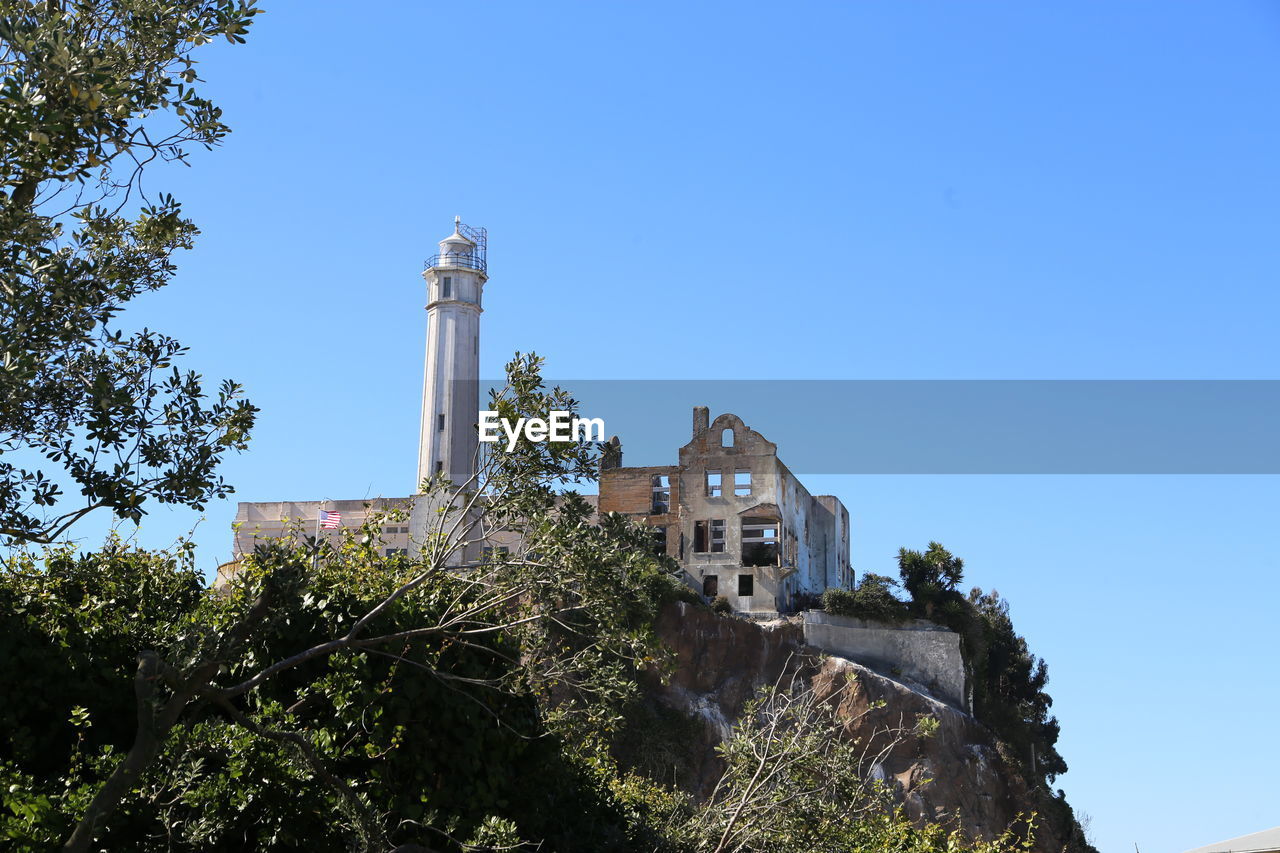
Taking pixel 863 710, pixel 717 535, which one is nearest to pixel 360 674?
pixel 863 710

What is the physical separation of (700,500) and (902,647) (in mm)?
9640

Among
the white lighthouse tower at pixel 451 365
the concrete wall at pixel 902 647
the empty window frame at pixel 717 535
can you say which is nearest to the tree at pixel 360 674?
the concrete wall at pixel 902 647

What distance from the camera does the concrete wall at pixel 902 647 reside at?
53097 mm

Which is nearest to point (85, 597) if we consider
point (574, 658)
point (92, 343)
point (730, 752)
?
point (92, 343)

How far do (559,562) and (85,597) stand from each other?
19.5ft

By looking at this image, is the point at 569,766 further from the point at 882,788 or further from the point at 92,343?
the point at 92,343

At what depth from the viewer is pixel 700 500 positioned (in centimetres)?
5594

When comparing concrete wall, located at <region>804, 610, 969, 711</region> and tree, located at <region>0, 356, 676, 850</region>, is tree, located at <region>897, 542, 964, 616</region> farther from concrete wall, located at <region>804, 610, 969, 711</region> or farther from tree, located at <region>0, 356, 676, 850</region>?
tree, located at <region>0, 356, 676, 850</region>

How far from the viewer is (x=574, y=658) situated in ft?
45.8

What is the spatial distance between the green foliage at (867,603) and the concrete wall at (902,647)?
0.27m

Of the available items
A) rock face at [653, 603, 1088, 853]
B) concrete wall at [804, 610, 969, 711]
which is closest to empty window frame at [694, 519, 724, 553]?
rock face at [653, 603, 1088, 853]

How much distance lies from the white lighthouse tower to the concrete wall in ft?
60.7

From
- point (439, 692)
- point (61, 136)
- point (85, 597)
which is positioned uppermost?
point (61, 136)

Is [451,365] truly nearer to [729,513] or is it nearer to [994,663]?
[729,513]
